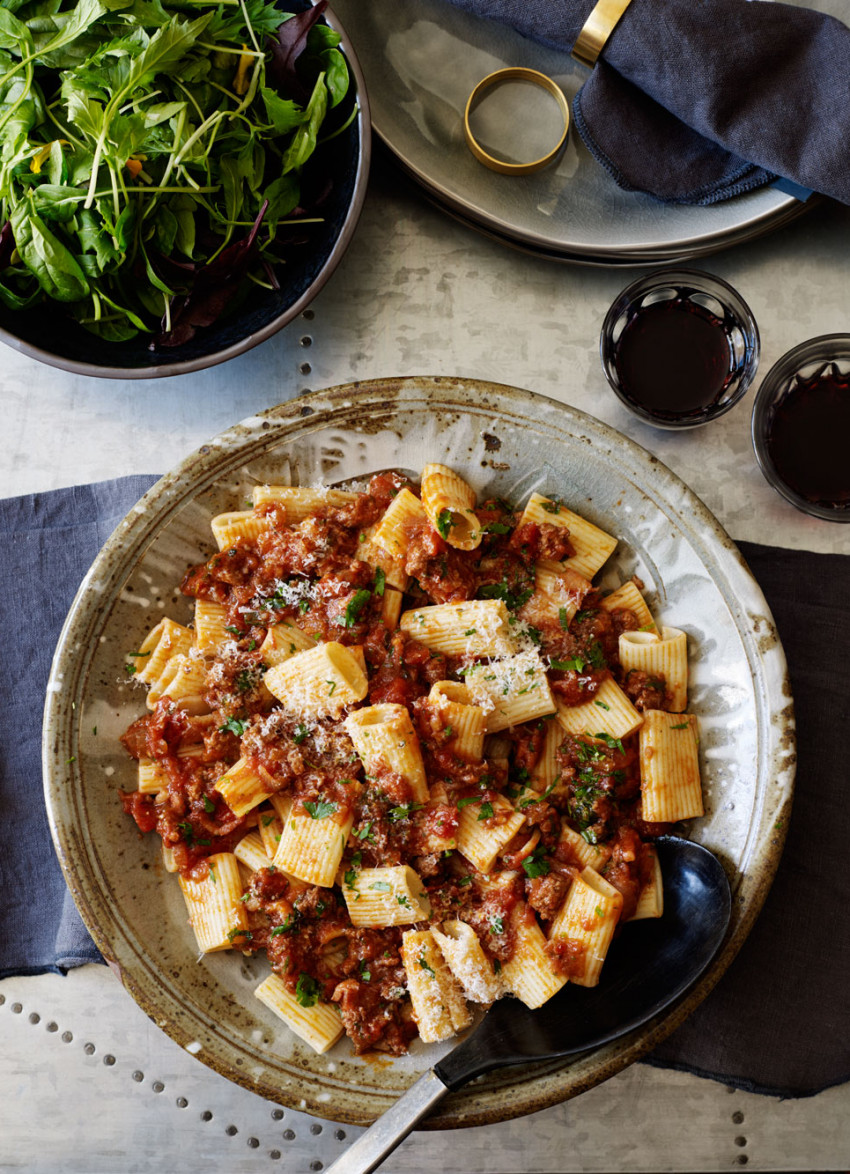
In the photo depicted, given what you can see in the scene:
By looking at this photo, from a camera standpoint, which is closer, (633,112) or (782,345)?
(633,112)

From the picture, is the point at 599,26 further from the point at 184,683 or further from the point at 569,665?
the point at 184,683

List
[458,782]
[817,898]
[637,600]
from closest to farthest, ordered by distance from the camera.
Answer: [458,782] → [637,600] → [817,898]

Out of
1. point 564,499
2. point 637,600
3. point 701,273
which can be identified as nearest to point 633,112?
point 701,273

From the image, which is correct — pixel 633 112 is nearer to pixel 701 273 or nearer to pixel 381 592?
pixel 701 273

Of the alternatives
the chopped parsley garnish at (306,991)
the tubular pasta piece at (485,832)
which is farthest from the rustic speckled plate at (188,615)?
the tubular pasta piece at (485,832)

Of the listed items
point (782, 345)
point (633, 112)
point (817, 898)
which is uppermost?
point (633, 112)

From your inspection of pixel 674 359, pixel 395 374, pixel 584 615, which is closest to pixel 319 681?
pixel 584 615

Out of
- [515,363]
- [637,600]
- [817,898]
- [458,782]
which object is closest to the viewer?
[458,782]
